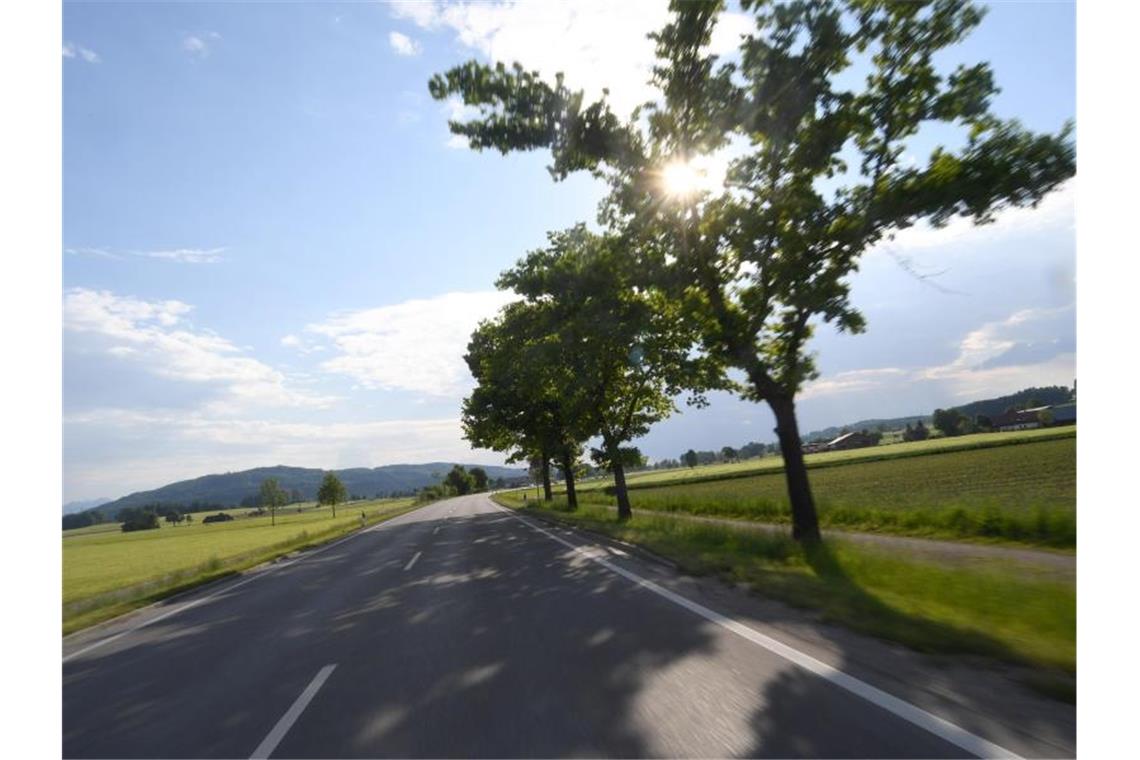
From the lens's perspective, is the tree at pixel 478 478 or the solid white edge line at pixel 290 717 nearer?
the solid white edge line at pixel 290 717

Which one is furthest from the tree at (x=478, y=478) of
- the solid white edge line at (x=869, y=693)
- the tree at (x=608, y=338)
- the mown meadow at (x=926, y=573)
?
the solid white edge line at (x=869, y=693)

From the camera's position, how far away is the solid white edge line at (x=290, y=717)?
179 inches

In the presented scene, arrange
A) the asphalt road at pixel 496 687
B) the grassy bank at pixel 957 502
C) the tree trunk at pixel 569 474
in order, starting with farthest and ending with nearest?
the tree trunk at pixel 569 474, the grassy bank at pixel 957 502, the asphalt road at pixel 496 687

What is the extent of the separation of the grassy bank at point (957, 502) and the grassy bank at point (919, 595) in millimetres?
3149

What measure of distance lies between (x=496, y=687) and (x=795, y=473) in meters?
9.26

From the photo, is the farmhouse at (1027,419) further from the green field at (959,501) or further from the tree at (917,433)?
the green field at (959,501)

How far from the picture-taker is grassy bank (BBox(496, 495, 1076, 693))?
576 cm

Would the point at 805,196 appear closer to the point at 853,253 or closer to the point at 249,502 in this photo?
the point at 853,253

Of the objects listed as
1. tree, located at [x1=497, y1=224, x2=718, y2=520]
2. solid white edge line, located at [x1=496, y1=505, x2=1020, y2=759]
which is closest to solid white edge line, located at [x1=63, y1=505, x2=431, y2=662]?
solid white edge line, located at [x1=496, y1=505, x2=1020, y2=759]

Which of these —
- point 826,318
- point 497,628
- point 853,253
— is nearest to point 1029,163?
point 853,253

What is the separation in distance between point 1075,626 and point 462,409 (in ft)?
134

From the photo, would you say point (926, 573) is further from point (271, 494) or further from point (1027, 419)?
point (271, 494)

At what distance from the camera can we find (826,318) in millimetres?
12461

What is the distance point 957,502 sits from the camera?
57.5 ft
